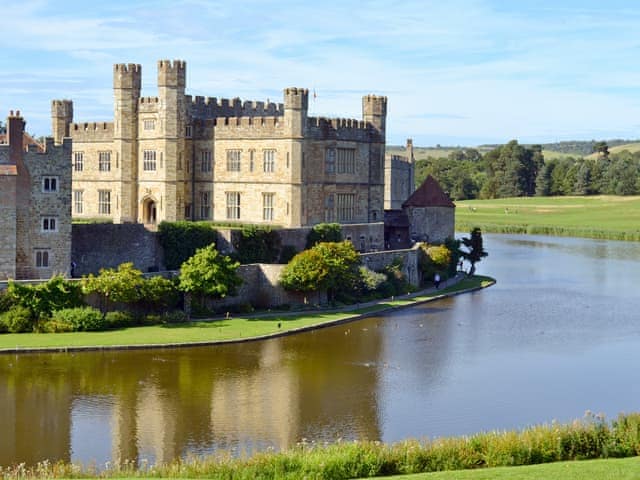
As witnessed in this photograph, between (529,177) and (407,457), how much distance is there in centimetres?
13136

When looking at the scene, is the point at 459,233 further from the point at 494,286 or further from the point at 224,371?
the point at 224,371

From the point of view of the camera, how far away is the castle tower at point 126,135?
5188 cm

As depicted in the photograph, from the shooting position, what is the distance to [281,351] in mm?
36500

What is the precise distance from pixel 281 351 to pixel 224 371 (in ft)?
11.8

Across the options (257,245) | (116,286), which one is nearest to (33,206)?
(116,286)

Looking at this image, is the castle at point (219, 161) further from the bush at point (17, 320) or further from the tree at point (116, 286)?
the bush at point (17, 320)

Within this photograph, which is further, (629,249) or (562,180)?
(562,180)

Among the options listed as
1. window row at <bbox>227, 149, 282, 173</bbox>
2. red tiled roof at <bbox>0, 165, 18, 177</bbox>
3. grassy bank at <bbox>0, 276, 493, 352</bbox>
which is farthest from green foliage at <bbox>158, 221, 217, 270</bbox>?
red tiled roof at <bbox>0, 165, 18, 177</bbox>

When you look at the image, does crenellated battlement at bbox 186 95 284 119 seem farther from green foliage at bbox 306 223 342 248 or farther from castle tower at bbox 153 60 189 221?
green foliage at bbox 306 223 342 248

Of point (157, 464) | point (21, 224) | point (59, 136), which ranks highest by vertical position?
point (59, 136)

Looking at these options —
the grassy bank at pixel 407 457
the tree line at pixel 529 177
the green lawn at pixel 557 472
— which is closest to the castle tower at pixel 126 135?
the grassy bank at pixel 407 457

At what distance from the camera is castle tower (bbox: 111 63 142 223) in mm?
51875

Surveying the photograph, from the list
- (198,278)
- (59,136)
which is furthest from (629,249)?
(198,278)

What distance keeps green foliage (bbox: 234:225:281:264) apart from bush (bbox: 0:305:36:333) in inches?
440
